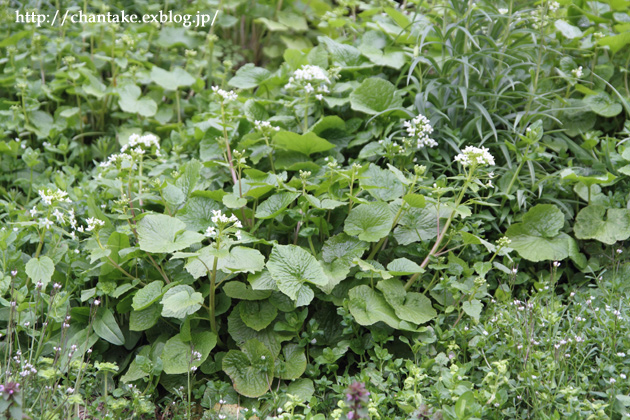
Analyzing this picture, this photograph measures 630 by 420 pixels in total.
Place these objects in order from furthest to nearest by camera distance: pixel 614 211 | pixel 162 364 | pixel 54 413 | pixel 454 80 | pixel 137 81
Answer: pixel 137 81, pixel 454 80, pixel 614 211, pixel 162 364, pixel 54 413

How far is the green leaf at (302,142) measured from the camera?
2.56 meters

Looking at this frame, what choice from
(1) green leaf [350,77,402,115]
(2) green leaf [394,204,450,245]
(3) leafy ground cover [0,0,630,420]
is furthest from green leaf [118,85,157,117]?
(2) green leaf [394,204,450,245]

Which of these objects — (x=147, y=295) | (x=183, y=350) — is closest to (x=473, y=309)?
(x=183, y=350)

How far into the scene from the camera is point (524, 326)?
204 centimetres

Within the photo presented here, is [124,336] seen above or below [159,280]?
below

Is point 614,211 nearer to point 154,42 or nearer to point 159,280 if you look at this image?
point 159,280

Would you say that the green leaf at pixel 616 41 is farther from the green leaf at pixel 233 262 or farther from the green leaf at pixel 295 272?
the green leaf at pixel 233 262

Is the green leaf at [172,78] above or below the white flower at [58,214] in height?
below

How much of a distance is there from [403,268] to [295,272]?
16.6 inches

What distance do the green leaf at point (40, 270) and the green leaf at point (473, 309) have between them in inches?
60.9

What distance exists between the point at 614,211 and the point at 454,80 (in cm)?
97

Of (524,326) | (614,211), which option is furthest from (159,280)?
(614,211)

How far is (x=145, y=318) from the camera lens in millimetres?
2156

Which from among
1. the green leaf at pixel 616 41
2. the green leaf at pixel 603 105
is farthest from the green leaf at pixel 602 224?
the green leaf at pixel 616 41
